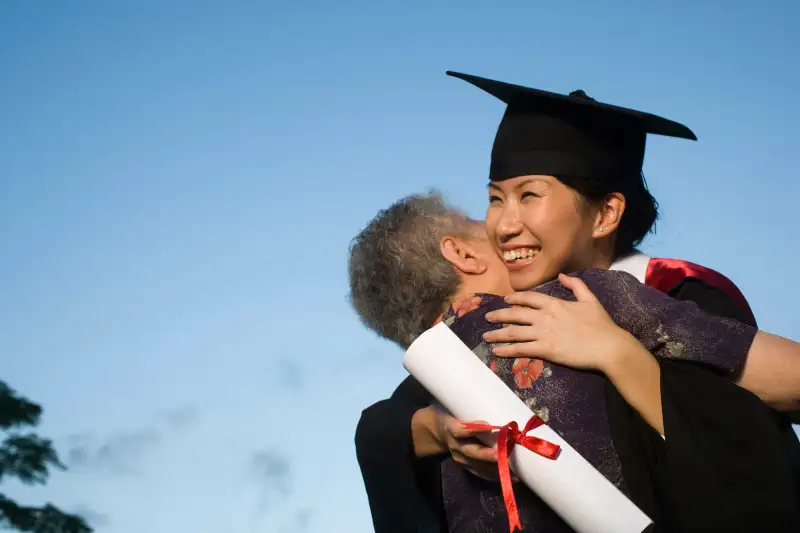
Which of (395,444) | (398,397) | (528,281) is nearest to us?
(528,281)

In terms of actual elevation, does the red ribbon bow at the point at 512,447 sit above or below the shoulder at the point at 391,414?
below

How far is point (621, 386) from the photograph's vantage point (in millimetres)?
2914

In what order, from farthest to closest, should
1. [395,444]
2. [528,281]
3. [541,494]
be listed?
[395,444] → [528,281] → [541,494]

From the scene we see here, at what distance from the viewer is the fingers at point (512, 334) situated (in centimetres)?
296

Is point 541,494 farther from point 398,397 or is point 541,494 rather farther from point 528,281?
point 398,397

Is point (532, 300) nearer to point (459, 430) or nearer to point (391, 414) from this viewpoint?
point (459, 430)

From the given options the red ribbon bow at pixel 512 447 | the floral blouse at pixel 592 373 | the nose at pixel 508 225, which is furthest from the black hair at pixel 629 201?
the red ribbon bow at pixel 512 447

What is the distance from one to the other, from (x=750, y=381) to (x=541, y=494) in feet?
2.44

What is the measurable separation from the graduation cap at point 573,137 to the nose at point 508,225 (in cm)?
15

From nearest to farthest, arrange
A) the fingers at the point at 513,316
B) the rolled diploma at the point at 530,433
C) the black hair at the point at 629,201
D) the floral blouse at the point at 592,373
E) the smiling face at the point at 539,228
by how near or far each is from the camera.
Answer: the rolled diploma at the point at 530,433
the floral blouse at the point at 592,373
the fingers at the point at 513,316
the smiling face at the point at 539,228
the black hair at the point at 629,201

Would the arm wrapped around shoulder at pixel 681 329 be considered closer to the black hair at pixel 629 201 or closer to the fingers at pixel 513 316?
the fingers at pixel 513 316

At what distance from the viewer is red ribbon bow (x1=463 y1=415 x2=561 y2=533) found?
278cm

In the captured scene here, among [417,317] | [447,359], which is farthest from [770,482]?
[417,317]

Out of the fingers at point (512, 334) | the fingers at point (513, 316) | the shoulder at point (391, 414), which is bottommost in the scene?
the fingers at point (512, 334)
